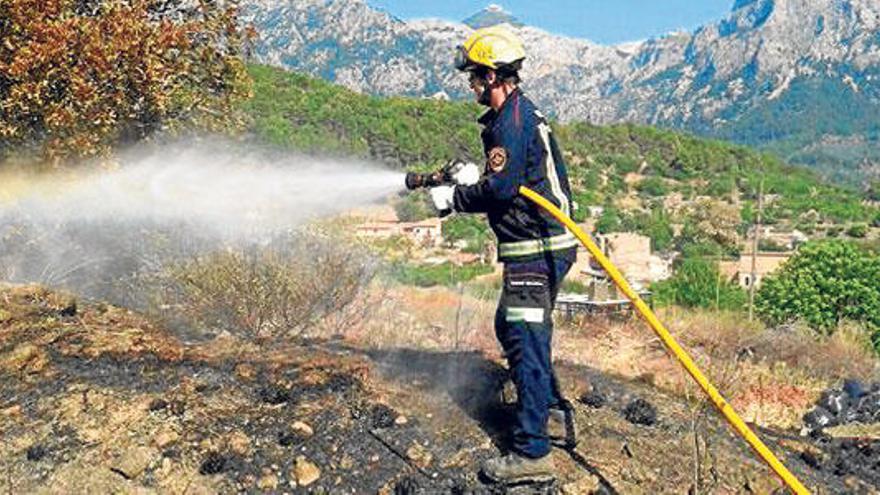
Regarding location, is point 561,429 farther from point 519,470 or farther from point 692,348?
point 692,348

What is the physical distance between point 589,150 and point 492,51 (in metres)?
120

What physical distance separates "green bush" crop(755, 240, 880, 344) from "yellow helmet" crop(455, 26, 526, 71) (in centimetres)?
2464

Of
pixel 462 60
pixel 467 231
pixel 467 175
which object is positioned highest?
pixel 462 60

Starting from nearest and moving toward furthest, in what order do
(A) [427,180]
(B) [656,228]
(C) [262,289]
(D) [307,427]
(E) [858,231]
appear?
(A) [427,180] < (D) [307,427] < (C) [262,289] < (B) [656,228] < (E) [858,231]

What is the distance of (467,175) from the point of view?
5.13 meters

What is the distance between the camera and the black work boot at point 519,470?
5.14 meters

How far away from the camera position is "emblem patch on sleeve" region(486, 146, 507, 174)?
195 inches

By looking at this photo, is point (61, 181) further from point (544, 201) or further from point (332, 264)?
point (544, 201)

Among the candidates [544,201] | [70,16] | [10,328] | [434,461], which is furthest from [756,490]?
[70,16]

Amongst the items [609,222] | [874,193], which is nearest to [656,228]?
[609,222]

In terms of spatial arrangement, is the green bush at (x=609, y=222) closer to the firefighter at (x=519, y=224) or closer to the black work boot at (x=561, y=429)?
the black work boot at (x=561, y=429)

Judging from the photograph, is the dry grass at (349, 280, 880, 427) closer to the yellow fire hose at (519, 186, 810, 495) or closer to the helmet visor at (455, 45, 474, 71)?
the yellow fire hose at (519, 186, 810, 495)

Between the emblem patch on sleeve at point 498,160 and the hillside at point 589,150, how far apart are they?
7348 cm

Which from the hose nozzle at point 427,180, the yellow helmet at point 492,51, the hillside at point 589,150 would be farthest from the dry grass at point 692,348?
the hillside at point 589,150
